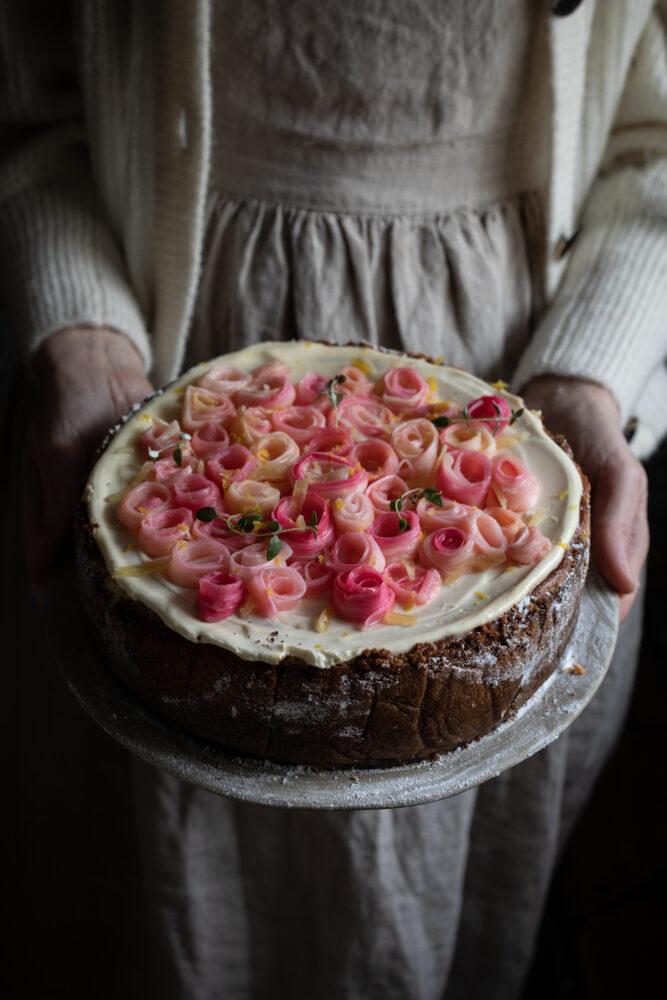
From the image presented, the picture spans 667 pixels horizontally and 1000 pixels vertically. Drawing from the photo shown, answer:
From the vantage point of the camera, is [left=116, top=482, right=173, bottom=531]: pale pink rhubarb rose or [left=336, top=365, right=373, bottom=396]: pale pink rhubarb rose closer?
[left=116, top=482, right=173, bottom=531]: pale pink rhubarb rose

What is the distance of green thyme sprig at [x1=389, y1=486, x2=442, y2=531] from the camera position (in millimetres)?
913

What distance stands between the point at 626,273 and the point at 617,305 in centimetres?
5

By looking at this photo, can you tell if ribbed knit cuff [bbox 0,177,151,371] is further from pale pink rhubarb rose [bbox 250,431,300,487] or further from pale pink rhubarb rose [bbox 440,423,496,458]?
pale pink rhubarb rose [bbox 440,423,496,458]

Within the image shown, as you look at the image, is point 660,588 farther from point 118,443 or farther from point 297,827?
Answer: point 118,443

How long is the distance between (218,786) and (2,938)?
1154mm

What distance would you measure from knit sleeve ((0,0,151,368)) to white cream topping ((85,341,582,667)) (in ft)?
0.72

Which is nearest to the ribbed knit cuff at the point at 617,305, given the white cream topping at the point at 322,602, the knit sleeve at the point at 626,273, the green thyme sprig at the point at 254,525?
the knit sleeve at the point at 626,273

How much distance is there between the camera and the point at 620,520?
104cm

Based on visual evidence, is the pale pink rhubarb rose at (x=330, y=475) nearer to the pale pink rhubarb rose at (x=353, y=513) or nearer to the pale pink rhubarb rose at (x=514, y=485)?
the pale pink rhubarb rose at (x=353, y=513)

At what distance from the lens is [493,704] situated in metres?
0.90

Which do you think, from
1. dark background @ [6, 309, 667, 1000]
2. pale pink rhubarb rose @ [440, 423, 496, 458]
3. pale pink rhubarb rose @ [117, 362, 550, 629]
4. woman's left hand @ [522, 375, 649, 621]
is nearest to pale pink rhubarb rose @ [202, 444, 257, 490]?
pale pink rhubarb rose @ [117, 362, 550, 629]

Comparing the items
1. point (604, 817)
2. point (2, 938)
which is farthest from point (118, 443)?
point (604, 817)

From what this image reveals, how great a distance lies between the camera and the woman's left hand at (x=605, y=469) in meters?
1.04

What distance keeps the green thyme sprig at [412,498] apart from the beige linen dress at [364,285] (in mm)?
344
